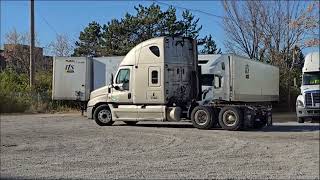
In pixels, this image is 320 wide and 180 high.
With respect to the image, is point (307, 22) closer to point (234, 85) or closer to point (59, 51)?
point (234, 85)

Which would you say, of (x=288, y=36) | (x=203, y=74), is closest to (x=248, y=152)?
(x=203, y=74)

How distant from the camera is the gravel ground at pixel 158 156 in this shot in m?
9.66

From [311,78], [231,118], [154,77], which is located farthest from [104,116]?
[311,78]

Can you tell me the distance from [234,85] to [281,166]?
15721 millimetres

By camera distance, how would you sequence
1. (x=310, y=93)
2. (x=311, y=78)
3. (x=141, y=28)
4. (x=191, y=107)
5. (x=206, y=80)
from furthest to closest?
(x=141, y=28), (x=311, y=78), (x=206, y=80), (x=310, y=93), (x=191, y=107)

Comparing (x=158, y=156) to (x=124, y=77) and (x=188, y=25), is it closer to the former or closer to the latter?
(x=124, y=77)

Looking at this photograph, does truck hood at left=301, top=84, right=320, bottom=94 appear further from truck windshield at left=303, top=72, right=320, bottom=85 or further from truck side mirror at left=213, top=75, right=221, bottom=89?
truck side mirror at left=213, top=75, right=221, bottom=89

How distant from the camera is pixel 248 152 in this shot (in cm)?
1279

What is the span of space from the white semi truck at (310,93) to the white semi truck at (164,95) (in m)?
2.63

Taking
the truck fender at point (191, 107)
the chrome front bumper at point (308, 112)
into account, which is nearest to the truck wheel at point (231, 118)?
the truck fender at point (191, 107)

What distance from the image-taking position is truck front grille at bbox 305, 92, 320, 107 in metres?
24.1

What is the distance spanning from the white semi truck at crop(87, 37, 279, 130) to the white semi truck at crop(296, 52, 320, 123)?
2.63 metres

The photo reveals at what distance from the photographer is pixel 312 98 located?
79.4 ft

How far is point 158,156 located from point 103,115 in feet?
36.5
